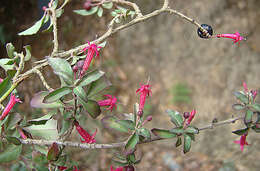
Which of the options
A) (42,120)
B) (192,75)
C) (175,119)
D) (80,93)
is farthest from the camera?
(192,75)

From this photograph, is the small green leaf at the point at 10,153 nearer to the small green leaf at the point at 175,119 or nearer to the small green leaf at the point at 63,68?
the small green leaf at the point at 63,68

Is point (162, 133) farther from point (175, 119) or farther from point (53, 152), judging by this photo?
point (53, 152)

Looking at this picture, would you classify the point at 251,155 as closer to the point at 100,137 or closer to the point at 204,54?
the point at 204,54

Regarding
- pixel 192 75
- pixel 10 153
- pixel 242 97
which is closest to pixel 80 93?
pixel 10 153

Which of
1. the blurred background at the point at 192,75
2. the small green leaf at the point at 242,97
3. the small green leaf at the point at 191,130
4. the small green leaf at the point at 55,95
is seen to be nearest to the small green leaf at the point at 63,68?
the small green leaf at the point at 55,95

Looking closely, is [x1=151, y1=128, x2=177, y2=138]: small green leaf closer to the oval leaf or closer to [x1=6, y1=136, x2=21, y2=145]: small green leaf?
the oval leaf

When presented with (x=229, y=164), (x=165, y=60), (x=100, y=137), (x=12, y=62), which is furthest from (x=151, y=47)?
(x=12, y=62)

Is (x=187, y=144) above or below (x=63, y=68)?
below
